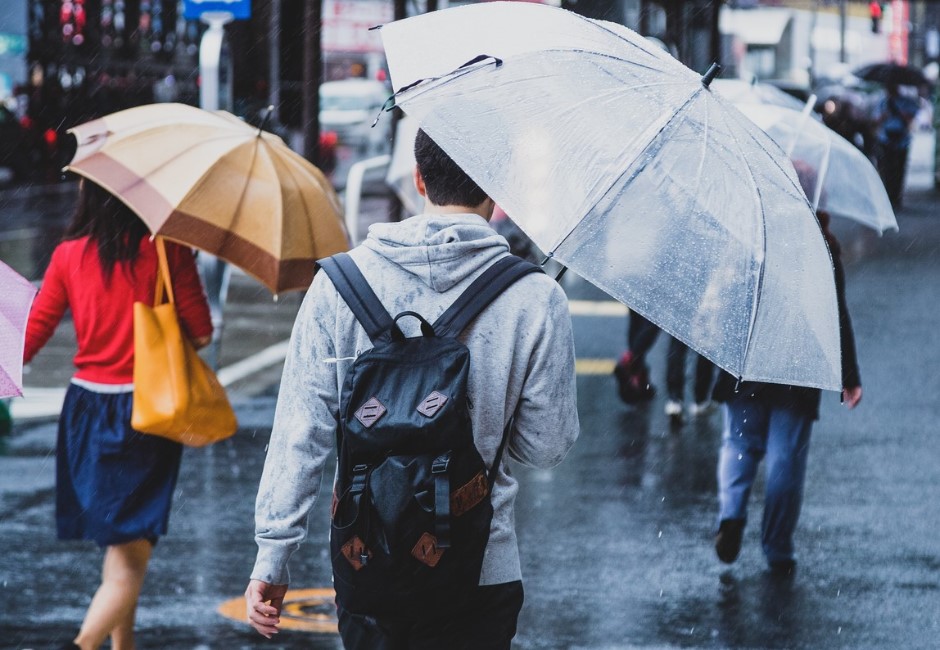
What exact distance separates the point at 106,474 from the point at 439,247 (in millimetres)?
2303

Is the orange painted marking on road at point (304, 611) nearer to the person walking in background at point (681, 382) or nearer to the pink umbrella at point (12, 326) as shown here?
the pink umbrella at point (12, 326)

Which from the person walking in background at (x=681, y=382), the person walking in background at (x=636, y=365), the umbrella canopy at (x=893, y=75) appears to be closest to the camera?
the person walking in background at (x=681, y=382)

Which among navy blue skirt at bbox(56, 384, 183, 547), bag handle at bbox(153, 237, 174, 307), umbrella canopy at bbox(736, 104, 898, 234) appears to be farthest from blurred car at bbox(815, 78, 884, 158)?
navy blue skirt at bbox(56, 384, 183, 547)

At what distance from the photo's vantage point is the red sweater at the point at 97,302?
4.88m

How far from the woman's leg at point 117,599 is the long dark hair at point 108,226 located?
929 mm

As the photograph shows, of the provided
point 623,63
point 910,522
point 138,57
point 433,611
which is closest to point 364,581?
Result: point 433,611

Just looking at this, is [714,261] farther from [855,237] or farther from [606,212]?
[855,237]

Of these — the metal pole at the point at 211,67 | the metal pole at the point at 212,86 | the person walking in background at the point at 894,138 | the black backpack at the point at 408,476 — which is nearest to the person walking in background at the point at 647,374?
the metal pole at the point at 212,86

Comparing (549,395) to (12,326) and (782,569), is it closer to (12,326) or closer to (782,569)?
(12,326)

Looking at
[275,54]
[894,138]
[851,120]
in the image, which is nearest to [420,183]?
[275,54]

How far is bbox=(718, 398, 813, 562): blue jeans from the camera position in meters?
6.24

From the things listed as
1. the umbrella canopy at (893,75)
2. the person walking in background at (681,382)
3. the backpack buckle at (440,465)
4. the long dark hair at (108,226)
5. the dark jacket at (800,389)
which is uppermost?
the backpack buckle at (440,465)

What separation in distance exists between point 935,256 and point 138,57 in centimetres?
2791

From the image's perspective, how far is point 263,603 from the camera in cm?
314
